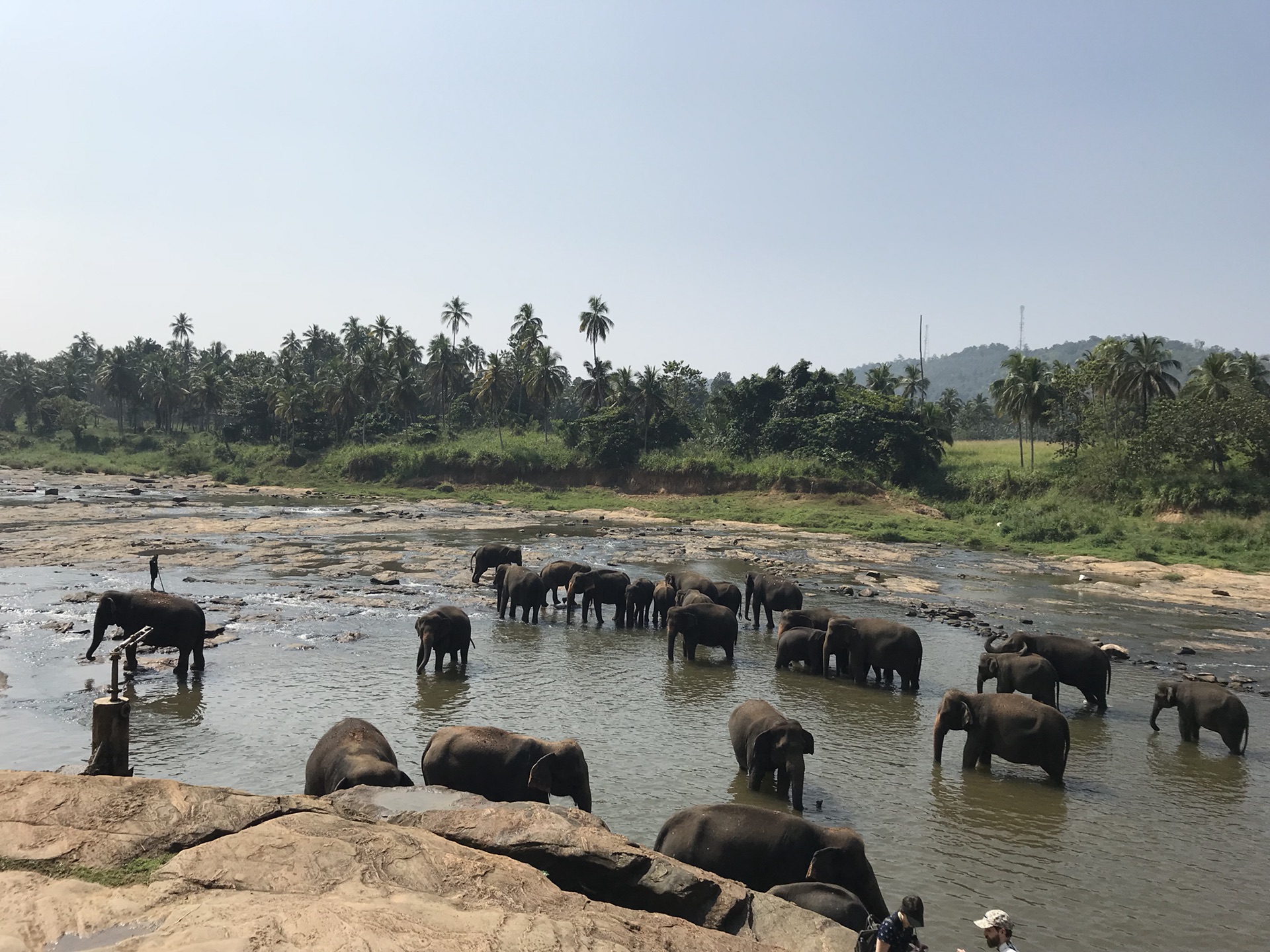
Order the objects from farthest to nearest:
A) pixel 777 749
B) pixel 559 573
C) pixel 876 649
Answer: pixel 559 573 < pixel 876 649 < pixel 777 749

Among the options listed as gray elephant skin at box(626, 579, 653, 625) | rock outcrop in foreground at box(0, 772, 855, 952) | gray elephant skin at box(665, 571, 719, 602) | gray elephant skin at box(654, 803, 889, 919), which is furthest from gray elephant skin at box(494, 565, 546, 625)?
rock outcrop in foreground at box(0, 772, 855, 952)

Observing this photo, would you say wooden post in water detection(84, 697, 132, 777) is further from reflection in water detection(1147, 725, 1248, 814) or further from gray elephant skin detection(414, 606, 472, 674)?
reflection in water detection(1147, 725, 1248, 814)

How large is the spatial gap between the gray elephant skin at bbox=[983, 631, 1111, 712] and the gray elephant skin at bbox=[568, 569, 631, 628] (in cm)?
1092

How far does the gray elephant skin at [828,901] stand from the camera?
795 cm

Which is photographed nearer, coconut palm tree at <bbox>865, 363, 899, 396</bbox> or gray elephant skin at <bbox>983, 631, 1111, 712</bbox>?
gray elephant skin at <bbox>983, 631, 1111, 712</bbox>

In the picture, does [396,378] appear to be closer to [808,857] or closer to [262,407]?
[262,407]

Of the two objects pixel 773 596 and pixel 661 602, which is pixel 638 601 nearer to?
pixel 661 602

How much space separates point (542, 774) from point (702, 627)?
1057 centimetres

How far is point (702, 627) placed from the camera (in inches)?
824

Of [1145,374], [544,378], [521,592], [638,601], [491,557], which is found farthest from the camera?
[544,378]

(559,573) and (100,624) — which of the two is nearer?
(100,624)

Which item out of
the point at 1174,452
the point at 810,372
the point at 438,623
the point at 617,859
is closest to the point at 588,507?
the point at 810,372

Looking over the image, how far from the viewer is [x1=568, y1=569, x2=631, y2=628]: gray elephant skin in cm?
2534

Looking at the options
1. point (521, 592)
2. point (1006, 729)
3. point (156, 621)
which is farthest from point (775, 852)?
point (521, 592)
